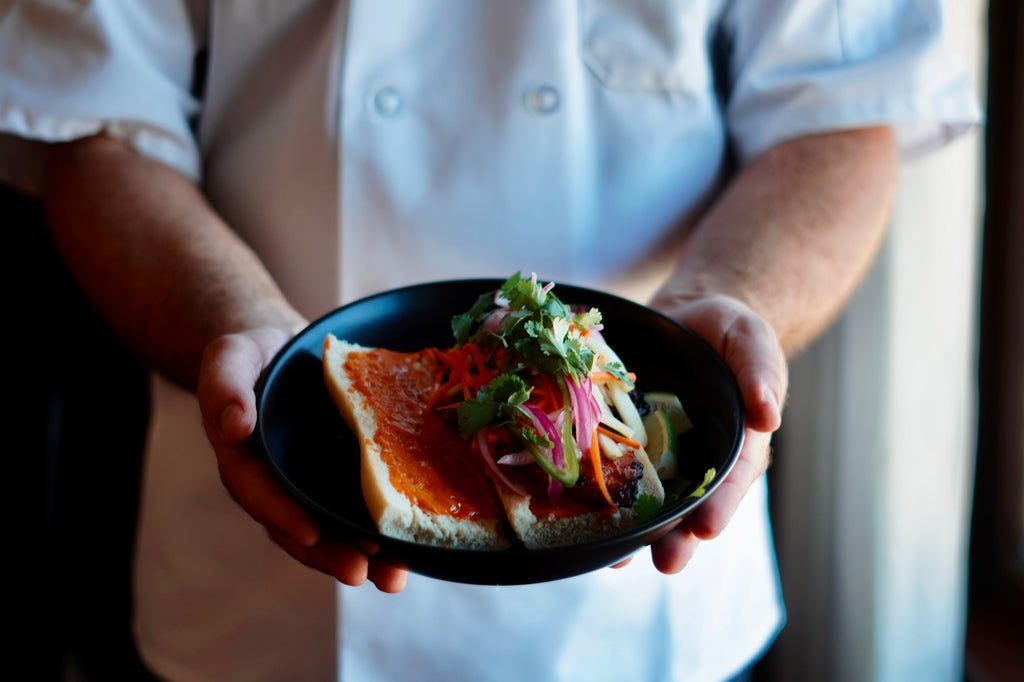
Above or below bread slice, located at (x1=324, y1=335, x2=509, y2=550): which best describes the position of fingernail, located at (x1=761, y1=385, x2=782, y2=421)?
above

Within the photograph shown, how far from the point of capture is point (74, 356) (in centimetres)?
204

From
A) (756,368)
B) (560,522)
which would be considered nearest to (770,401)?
(756,368)

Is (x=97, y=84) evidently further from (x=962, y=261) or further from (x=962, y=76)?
(x=962, y=261)

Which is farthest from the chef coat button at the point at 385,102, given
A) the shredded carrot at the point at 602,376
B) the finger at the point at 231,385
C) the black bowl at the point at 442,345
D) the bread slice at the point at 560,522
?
the bread slice at the point at 560,522

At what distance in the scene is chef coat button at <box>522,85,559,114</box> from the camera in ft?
4.06

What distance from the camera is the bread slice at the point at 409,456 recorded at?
2.82ft

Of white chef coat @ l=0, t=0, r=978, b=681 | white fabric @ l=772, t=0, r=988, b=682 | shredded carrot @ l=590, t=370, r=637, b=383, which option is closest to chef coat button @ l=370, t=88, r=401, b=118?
white chef coat @ l=0, t=0, r=978, b=681

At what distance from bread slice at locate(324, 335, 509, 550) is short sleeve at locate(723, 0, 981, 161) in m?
0.72

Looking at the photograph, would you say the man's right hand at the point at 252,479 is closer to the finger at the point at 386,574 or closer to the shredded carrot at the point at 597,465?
the finger at the point at 386,574

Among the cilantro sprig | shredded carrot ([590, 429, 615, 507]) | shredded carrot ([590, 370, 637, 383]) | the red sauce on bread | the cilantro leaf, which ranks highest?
the cilantro sprig

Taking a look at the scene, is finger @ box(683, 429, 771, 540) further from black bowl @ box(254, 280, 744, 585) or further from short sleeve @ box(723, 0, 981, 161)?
short sleeve @ box(723, 0, 981, 161)

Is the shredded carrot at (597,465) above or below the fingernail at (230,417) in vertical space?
below

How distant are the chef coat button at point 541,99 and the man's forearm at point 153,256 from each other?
464 millimetres

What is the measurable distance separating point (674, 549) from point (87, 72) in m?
1.12
